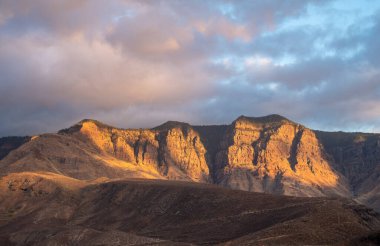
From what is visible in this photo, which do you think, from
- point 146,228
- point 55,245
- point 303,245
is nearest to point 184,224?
point 146,228

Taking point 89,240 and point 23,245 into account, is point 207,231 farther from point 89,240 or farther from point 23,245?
point 23,245

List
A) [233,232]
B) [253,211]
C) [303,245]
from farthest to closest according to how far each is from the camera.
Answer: [253,211] → [233,232] → [303,245]

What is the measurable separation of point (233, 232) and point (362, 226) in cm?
3283

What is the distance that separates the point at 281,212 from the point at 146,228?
49472mm

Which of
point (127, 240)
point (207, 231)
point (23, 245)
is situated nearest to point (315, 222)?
point (207, 231)

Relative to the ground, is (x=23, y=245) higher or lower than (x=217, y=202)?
lower

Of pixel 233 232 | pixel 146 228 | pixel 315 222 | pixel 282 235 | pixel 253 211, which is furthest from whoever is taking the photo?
pixel 146 228

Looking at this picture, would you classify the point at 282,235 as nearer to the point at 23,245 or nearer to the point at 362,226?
the point at 362,226

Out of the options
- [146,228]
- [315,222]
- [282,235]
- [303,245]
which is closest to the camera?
[303,245]

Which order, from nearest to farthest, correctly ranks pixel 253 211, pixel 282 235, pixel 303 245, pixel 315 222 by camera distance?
pixel 303 245
pixel 282 235
pixel 315 222
pixel 253 211

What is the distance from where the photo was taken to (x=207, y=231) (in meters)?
157

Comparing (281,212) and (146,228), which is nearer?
(281,212)

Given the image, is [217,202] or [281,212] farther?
[217,202]

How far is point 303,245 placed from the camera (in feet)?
358
